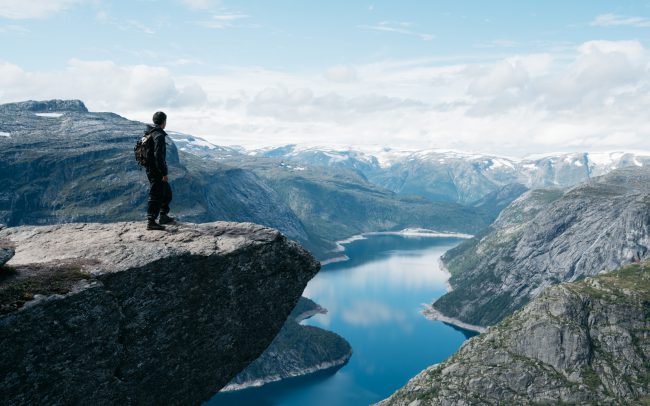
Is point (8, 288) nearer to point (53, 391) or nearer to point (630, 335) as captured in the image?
point (53, 391)

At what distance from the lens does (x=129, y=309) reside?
18.8 m

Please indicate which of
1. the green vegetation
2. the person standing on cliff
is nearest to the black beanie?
the person standing on cliff

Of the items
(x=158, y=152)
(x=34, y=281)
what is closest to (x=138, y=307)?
(x=34, y=281)

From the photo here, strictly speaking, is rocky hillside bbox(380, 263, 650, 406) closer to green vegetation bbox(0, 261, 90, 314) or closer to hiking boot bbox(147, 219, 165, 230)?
hiking boot bbox(147, 219, 165, 230)

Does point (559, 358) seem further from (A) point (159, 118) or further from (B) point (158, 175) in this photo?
(A) point (159, 118)

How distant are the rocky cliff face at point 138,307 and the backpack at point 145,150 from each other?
2990 mm

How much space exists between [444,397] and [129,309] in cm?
14294

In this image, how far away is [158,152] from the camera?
2245 cm

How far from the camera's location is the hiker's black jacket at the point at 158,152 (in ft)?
73.6

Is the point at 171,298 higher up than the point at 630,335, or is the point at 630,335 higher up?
the point at 171,298

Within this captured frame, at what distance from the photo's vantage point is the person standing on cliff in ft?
73.9

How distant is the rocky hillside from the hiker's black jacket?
456 ft

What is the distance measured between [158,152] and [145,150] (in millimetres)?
662

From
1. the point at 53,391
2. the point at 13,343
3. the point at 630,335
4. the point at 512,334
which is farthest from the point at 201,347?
the point at 630,335
